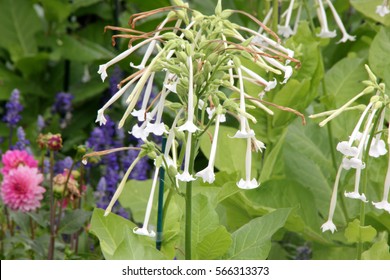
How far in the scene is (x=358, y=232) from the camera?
1582mm

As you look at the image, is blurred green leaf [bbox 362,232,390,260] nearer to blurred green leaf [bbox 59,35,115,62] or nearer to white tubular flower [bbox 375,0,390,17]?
white tubular flower [bbox 375,0,390,17]

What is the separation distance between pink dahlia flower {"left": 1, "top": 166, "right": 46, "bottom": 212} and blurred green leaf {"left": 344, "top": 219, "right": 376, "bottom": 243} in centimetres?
100

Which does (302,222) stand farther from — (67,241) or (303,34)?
(67,241)

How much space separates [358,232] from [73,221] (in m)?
0.86

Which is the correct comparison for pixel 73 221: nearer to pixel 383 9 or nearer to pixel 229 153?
pixel 229 153

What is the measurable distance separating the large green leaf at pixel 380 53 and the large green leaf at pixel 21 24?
1878mm

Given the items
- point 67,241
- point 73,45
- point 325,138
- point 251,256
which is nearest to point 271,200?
point 325,138

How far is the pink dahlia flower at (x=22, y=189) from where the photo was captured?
7.48 ft

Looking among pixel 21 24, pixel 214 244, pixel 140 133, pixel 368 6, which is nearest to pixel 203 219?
pixel 214 244

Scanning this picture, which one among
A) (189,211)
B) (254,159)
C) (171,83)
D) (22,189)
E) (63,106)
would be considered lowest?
(63,106)

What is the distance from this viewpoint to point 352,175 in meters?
2.01

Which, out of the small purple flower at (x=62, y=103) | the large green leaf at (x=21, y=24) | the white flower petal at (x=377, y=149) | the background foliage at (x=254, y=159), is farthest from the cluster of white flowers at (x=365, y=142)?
the large green leaf at (x=21, y=24)

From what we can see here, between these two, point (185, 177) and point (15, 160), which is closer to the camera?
point (185, 177)

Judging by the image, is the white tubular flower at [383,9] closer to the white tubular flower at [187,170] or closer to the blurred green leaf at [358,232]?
the blurred green leaf at [358,232]
